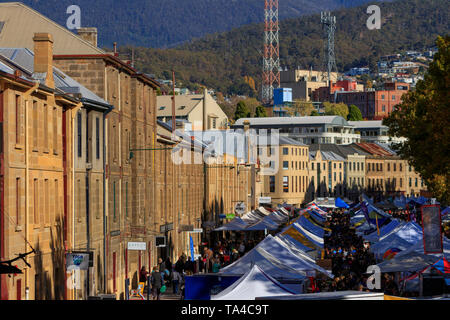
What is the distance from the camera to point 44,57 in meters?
30.0

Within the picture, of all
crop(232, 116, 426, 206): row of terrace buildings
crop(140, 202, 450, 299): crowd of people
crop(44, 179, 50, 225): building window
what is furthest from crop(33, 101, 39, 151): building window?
crop(232, 116, 426, 206): row of terrace buildings

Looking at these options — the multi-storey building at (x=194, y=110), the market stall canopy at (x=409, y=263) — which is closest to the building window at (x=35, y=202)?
the market stall canopy at (x=409, y=263)

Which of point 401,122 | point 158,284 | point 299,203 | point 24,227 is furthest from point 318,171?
point 24,227

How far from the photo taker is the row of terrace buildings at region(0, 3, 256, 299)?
25.5 m

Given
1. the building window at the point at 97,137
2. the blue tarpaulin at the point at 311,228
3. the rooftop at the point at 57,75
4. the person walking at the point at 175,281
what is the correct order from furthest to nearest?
the blue tarpaulin at the point at 311,228 < the person walking at the point at 175,281 < the building window at the point at 97,137 < the rooftop at the point at 57,75

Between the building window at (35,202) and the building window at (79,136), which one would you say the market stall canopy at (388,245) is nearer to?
the building window at (79,136)

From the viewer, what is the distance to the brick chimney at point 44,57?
97.0ft

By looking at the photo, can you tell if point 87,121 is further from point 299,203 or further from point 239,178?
point 299,203

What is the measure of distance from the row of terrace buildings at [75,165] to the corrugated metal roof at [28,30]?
0.04 m

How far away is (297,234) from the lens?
5025cm

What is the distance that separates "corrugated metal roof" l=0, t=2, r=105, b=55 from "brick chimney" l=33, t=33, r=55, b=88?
19.6ft

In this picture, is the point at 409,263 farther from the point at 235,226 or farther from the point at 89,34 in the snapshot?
the point at 235,226

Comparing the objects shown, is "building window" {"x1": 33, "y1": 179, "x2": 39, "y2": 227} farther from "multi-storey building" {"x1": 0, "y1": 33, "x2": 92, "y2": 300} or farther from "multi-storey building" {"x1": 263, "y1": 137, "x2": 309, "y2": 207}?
"multi-storey building" {"x1": 263, "y1": 137, "x2": 309, "y2": 207}

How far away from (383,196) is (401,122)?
122 metres
